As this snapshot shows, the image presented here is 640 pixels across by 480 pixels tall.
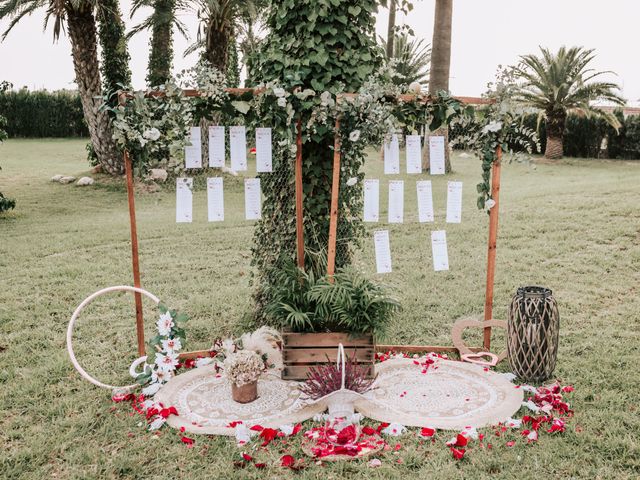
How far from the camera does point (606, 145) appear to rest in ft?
66.0

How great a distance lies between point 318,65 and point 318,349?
84.6 inches

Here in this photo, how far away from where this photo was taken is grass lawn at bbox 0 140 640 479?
325 centimetres

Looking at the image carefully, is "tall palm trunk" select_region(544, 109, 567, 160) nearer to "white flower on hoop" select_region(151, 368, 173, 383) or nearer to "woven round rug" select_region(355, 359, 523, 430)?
"woven round rug" select_region(355, 359, 523, 430)

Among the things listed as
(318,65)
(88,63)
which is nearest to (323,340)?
(318,65)

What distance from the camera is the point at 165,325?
4.14 metres

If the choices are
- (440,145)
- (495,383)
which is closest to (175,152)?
(440,145)

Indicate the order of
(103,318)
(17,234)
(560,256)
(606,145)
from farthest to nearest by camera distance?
(606,145)
(17,234)
(560,256)
(103,318)

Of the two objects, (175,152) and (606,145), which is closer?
(175,152)

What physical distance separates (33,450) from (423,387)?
2.51 metres

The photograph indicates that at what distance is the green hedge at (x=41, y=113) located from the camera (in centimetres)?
2514

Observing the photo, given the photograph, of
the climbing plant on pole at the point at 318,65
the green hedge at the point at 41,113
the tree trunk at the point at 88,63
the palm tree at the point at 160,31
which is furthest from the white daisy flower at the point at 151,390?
the green hedge at the point at 41,113

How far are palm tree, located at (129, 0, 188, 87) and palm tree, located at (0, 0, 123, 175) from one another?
1295 millimetres

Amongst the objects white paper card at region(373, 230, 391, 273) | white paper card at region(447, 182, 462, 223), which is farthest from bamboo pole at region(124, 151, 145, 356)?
white paper card at region(447, 182, 462, 223)

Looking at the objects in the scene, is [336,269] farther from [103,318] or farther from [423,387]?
[103,318]
